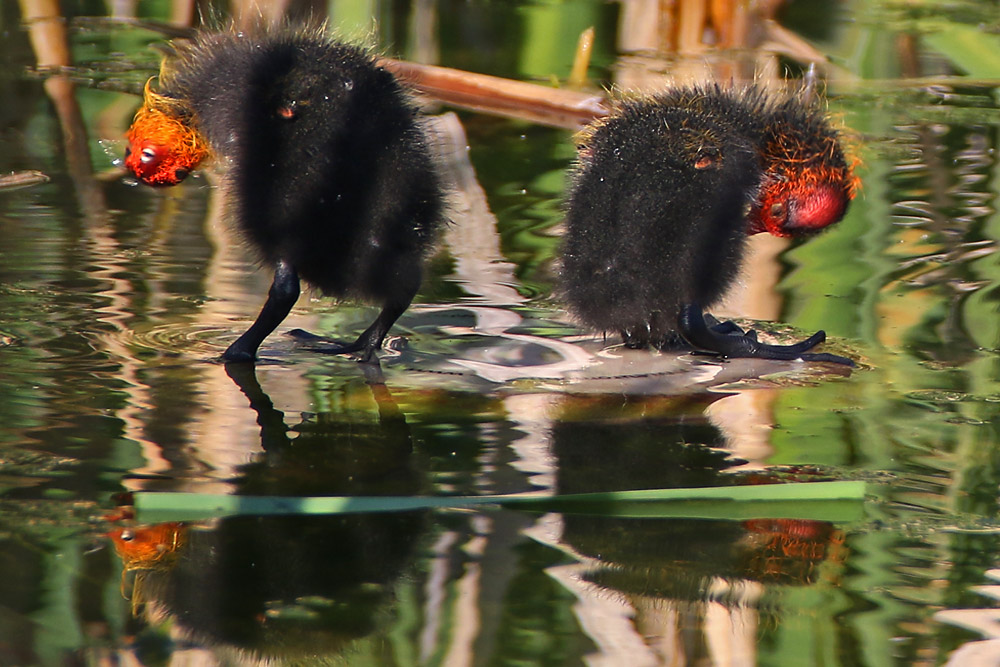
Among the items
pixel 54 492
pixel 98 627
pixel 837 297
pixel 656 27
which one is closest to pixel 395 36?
pixel 656 27

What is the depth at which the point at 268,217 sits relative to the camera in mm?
3740

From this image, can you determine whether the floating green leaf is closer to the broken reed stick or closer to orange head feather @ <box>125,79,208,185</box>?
orange head feather @ <box>125,79,208,185</box>

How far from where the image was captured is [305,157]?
3.69m

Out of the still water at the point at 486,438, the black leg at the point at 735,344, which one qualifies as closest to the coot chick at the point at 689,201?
the black leg at the point at 735,344

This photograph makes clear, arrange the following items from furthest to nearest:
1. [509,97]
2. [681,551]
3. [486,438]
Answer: [509,97]
[486,438]
[681,551]

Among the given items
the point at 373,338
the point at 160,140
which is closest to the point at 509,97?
the point at 373,338

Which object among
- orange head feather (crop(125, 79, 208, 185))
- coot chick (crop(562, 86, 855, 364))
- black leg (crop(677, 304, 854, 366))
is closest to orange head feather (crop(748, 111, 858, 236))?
coot chick (crop(562, 86, 855, 364))

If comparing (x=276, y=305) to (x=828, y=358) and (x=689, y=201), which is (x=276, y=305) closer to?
(x=689, y=201)

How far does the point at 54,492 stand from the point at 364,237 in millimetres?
1230

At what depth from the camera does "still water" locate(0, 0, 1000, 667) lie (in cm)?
246

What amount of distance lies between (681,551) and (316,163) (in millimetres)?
1604

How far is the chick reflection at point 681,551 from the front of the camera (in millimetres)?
2477

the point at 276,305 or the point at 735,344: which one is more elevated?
the point at 276,305

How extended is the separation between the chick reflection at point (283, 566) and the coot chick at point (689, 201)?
958 mm
